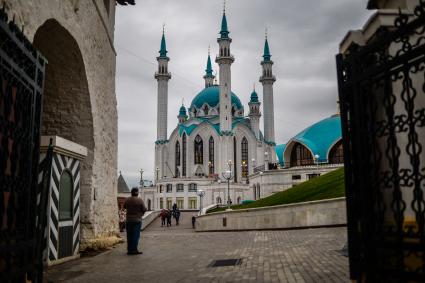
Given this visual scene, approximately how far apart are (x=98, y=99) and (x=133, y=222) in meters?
3.58

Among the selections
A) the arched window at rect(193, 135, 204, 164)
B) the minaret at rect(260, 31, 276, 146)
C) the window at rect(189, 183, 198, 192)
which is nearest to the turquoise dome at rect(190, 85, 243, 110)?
the arched window at rect(193, 135, 204, 164)

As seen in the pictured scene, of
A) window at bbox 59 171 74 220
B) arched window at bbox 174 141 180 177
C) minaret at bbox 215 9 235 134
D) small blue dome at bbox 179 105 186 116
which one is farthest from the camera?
small blue dome at bbox 179 105 186 116

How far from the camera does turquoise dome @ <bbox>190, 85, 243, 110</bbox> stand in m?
71.9

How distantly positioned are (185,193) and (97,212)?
4774 cm

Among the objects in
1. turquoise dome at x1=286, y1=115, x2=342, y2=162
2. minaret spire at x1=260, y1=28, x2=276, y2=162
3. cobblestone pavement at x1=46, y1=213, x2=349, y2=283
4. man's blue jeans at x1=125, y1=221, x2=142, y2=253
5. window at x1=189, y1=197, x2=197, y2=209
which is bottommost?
cobblestone pavement at x1=46, y1=213, x2=349, y2=283

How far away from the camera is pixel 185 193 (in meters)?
57.6

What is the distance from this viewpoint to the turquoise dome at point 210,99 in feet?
236

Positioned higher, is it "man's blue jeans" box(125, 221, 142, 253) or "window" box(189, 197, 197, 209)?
"window" box(189, 197, 197, 209)

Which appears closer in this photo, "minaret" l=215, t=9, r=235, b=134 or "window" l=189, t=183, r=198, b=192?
"minaret" l=215, t=9, r=235, b=134

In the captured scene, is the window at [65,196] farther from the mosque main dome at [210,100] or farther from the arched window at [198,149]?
the mosque main dome at [210,100]

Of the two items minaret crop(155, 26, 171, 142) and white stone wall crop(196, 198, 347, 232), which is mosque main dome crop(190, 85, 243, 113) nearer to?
minaret crop(155, 26, 171, 142)

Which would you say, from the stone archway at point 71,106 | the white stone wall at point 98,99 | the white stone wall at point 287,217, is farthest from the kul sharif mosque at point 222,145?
the stone archway at point 71,106

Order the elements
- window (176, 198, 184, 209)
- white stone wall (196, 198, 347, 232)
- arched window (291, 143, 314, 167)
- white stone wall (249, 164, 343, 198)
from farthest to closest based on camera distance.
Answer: window (176, 198, 184, 209)
arched window (291, 143, 314, 167)
white stone wall (249, 164, 343, 198)
white stone wall (196, 198, 347, 232)

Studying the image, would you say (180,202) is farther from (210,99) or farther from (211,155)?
(210,99)
